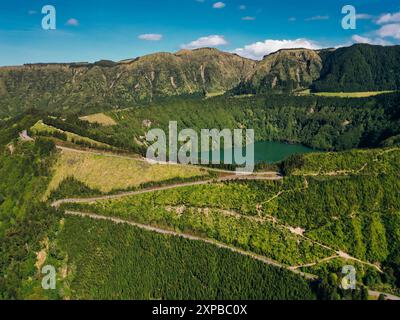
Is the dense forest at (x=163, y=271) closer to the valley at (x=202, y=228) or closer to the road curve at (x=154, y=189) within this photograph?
the valley at (x=202, y=228)

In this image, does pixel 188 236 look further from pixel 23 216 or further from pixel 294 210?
pixel 23 216

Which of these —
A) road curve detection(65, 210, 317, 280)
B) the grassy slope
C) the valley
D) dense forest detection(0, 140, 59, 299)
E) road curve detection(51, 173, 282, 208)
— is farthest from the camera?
road curve detection(51, 173, 282, 208)

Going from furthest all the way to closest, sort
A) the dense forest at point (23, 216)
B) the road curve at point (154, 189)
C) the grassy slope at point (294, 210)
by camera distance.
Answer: the road curve at point (154, 189)
the grassy slope at point (294, 210)
the dense forest at point (23, 216)

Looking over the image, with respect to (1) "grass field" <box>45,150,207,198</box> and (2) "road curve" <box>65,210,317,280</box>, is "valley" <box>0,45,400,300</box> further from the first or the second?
(1) "grass field" <box>45,150,207,198</box>

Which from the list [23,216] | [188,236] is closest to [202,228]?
[188,236]

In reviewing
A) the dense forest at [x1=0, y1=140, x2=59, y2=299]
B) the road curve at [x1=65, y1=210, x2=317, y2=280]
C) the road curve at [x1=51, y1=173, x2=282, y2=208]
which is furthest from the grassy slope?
the dense forest at [x1=0, y1=140, x2=59, y2=299]

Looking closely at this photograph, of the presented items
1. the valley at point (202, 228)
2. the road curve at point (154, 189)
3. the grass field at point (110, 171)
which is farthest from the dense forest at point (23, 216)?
the road curve at point (154, 189)

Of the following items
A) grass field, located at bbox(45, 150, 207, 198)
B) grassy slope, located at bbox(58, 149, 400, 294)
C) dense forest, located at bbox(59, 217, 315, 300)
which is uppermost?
grass field, located at bbox(45, 150, 207, 198)
